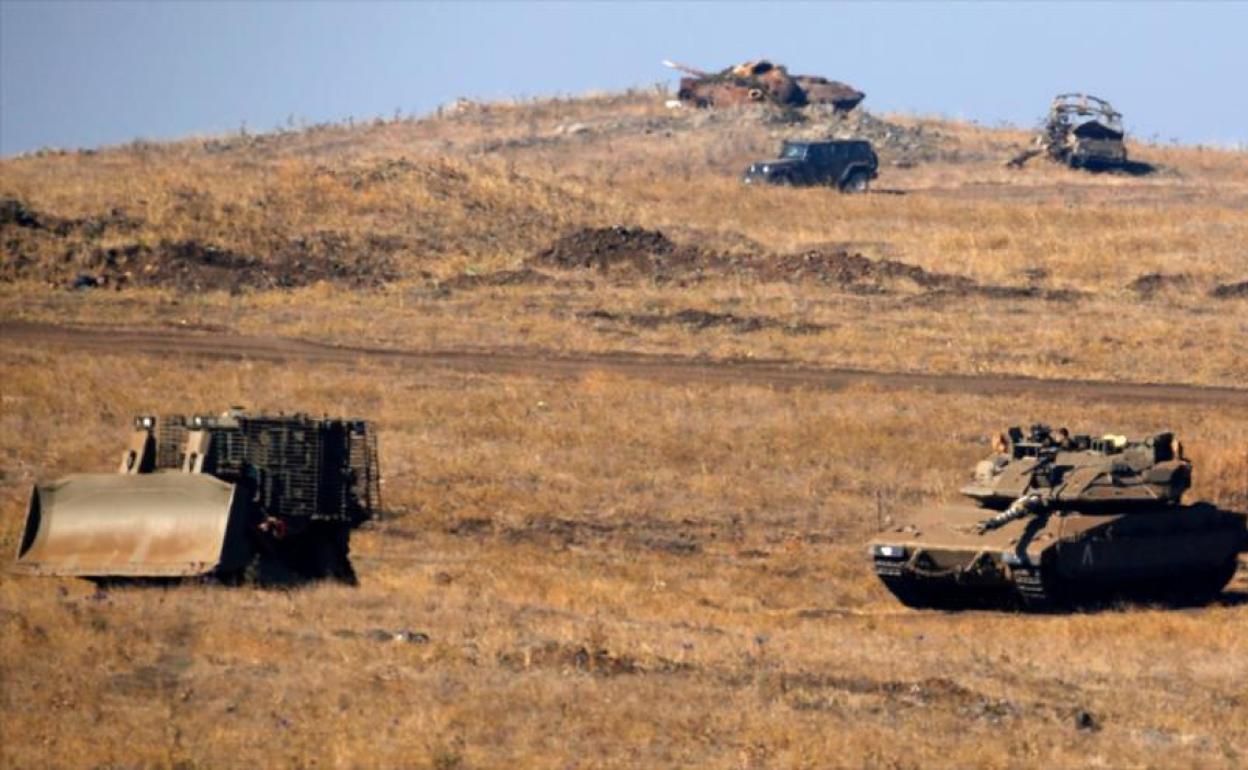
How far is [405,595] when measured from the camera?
839 inches

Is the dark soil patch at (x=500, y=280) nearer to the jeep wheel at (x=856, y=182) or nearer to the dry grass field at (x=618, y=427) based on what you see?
the dry grass field at (x=618, y=427)

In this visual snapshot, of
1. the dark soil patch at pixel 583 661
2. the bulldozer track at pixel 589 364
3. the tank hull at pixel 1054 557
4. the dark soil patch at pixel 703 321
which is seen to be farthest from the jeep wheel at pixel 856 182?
the dark soil patch at pixel 583 661

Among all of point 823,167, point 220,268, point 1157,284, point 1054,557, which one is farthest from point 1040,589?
point 823,167

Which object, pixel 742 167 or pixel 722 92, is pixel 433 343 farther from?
pixel 722 92

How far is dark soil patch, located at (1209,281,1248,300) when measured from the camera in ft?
158

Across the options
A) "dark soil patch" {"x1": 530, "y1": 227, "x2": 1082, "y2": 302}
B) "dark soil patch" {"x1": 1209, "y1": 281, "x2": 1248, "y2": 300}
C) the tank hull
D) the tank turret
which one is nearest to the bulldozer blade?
the tank hull

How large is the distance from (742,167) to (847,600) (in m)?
47.5

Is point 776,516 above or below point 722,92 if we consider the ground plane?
below

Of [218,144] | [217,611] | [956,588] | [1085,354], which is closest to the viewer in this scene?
[217,611]

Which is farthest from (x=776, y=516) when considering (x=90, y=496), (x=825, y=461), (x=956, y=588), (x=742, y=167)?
(x=742, y=167)

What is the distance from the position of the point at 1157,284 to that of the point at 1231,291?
5.67 ft

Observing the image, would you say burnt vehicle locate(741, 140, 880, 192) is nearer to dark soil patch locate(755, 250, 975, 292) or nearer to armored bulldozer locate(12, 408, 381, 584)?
dark soil patch locate(755, 250, 975, 292)

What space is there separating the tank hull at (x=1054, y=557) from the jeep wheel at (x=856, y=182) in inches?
1663

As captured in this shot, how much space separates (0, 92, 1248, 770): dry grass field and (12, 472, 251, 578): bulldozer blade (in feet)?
1.03
